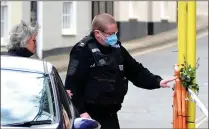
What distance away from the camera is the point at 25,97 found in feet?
16.5

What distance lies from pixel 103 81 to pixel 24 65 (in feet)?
3.16

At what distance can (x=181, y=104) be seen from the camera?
270 inches

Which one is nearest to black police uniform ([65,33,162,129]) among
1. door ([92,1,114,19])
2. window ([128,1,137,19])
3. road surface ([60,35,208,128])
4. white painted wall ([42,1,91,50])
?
road surface ([60,35,208,128])

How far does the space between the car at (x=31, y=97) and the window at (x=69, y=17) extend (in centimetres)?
1738

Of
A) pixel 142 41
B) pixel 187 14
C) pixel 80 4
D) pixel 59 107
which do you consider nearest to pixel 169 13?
pixel 142 41

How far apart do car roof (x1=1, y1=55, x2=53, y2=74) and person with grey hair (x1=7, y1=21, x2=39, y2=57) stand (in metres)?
0.58

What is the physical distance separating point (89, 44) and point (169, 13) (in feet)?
86.9

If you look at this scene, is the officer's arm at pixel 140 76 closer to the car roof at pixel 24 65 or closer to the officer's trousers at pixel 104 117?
the officer's trousers at pixel 104 117

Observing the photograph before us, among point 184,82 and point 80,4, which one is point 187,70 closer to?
point 184,82

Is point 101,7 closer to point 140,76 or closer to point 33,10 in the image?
point 33,10

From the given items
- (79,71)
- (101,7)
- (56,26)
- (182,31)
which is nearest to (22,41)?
(79,71)

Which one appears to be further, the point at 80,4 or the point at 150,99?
the point at 80,4

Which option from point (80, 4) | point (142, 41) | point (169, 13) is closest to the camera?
point (80, 4)

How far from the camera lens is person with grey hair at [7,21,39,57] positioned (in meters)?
6.17
